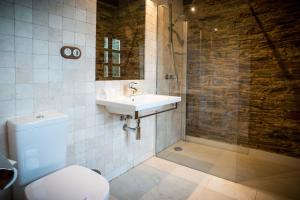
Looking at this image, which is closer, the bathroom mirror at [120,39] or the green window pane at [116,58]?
the bathroom mirror at [120,39]

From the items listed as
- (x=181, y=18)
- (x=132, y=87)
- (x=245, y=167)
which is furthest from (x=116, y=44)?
(x=245, y=167)

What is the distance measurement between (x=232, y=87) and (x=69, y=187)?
2477mm

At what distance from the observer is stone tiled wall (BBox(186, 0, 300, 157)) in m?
2.50

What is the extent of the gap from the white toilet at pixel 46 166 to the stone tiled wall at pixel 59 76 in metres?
0.18

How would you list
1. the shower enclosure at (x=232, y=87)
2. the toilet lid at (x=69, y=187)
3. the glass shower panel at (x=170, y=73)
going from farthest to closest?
1. the glass shower panel at (x=170, y=73)
2. the shower enclosure at (x=232, y=87)
3. the toilet lid at (x=69, y=187)

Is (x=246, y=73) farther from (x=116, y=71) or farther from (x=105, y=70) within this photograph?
(x=105, y=70)

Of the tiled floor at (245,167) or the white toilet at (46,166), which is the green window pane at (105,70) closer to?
the white toilet at (46,166)

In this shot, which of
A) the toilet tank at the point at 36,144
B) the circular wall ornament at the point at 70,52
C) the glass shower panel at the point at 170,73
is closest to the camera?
the toilet tank at the point at 36,144

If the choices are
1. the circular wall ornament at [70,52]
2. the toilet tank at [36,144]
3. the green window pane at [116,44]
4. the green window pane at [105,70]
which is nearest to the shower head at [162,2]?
the green window pane at [116,44]

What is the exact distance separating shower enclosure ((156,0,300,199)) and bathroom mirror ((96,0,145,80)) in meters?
0.35

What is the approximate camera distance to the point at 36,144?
1289mm

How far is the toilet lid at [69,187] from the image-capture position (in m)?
1.07

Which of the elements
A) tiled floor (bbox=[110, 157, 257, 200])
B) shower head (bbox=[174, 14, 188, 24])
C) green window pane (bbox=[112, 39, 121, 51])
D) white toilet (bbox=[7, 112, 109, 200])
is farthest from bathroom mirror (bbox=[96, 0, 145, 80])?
tiled floor (bbox=[110, 157, 257, 200])

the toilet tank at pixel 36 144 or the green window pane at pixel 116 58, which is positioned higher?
the green window pane at pixel 116 58
